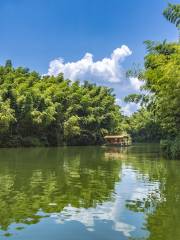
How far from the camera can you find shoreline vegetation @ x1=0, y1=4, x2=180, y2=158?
98.2 feet

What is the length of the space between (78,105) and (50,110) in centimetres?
1230

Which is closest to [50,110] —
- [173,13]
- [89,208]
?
[173,13]

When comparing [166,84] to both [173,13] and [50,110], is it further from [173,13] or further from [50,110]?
[50,110]

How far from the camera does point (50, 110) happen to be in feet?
184

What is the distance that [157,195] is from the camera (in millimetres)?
12555

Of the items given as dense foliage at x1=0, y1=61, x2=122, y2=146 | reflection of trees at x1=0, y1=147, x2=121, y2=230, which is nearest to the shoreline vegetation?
dense foliage at x1=0, y1=61, x2=122, y2=146

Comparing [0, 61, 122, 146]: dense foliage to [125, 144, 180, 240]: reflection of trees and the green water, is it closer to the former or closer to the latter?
the green water

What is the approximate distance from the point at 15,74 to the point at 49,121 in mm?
10900

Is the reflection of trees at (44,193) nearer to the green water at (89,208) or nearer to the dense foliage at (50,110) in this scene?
the green water at (89,208)

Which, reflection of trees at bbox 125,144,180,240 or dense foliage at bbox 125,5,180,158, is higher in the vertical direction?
dense foliage at bbox 125,5,180,158

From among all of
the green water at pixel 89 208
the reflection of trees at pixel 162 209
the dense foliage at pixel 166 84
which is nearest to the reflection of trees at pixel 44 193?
the green water at pixel 89 208

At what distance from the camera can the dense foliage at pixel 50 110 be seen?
52188 mm

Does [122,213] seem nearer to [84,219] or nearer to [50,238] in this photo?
[84,219]

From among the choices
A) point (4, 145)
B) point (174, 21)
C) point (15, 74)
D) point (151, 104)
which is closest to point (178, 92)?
point (174, 21)
